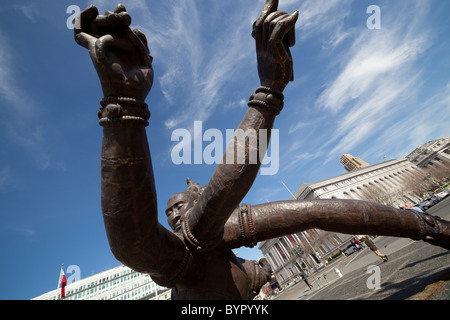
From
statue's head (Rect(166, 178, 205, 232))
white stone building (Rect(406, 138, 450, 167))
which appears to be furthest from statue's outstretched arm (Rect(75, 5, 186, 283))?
white stone building (Rect(406, 138, 450, 167))

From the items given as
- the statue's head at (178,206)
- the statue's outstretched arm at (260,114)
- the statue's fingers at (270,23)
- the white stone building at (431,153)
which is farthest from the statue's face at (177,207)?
the white stone building at (431,153)

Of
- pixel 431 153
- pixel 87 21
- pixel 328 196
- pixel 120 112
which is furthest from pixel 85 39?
pixel 431 153

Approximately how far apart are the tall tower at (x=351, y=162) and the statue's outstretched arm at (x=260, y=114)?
124 meters

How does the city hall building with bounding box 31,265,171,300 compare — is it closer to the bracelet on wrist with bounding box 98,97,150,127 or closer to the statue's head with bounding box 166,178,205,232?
the statue's head with bounding box 166,178,205,232

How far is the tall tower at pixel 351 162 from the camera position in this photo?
358 feet

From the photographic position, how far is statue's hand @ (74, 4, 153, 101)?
126 cm

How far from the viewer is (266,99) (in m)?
1.64

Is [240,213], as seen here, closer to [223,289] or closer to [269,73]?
[223,289]

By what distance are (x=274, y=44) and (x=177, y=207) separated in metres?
2.26

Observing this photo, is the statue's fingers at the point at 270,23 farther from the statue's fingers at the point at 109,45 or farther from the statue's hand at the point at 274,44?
the statue's fingers at the point at 109,45

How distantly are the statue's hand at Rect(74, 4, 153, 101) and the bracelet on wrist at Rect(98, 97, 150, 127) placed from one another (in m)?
0.05

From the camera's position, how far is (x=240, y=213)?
7.79ft

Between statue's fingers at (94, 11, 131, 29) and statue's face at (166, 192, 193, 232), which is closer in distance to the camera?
statue's fingers at (94, 11, 131, 29)
